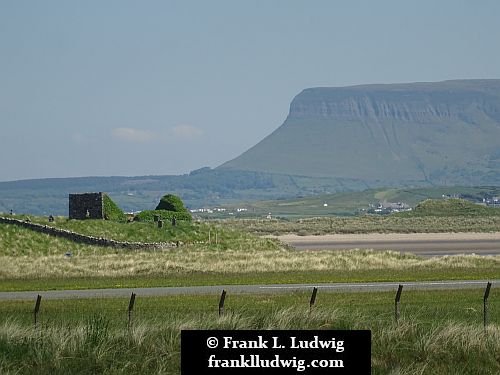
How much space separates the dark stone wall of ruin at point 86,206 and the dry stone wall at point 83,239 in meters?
6.18

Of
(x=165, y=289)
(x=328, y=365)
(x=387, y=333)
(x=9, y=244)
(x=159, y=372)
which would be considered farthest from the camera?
(x=9, y=244)

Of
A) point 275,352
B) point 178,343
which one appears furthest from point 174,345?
point 275,352

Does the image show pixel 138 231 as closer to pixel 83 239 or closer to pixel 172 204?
pixel 83 239

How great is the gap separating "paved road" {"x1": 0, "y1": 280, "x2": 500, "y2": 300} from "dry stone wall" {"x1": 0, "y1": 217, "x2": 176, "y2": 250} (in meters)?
21.5

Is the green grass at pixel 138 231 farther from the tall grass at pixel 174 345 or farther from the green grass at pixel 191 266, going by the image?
the tall grass at pixel 174 345

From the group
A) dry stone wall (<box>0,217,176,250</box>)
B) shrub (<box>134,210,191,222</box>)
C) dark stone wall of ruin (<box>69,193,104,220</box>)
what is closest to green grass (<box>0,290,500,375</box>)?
dry stone wall (<box>0,217,176,250</box>)

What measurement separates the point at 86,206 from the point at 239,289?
108ft

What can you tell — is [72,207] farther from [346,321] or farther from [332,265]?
[346,321]

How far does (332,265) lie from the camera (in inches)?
2109

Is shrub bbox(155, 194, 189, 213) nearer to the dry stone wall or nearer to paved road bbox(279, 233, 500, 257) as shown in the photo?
paved road bbox(279, 233, 500, 257)

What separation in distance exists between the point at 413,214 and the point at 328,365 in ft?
482

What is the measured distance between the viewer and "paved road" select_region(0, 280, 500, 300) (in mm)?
37375

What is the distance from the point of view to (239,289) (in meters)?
38.8

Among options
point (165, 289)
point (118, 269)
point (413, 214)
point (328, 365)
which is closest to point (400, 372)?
point (328, 365)
